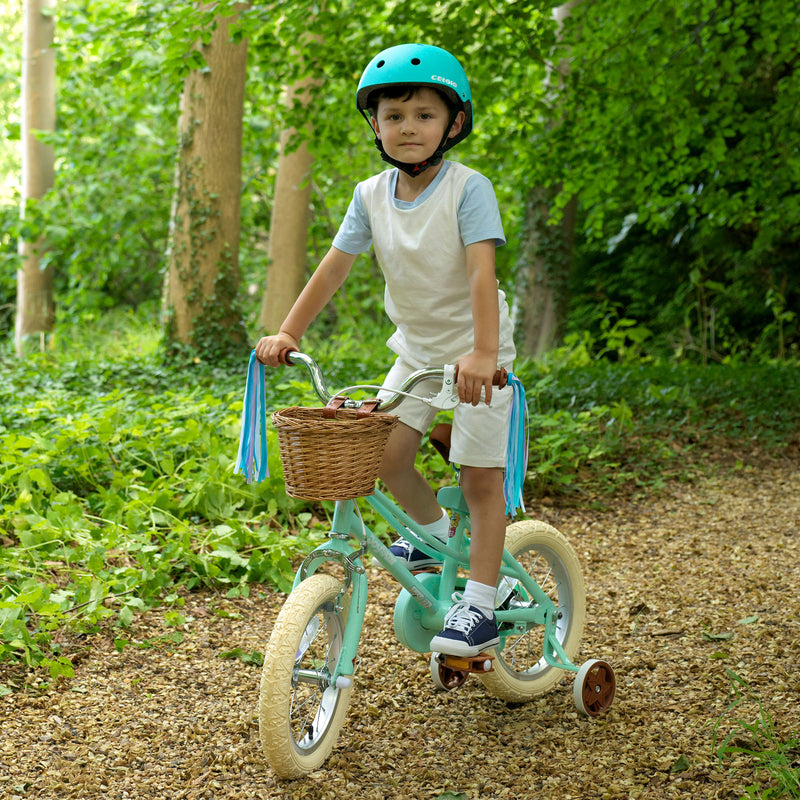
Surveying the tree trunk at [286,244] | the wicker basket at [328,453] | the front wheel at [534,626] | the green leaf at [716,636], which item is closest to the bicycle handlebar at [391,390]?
the wicker basket at [328,453]

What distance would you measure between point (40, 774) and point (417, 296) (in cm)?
159

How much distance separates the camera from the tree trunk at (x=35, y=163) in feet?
32.3

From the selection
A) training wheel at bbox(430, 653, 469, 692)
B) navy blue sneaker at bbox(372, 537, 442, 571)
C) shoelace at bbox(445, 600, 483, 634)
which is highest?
navy blue sneaker at bbox(372, 537, 442, 571)

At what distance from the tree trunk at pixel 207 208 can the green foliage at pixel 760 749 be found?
225 inches

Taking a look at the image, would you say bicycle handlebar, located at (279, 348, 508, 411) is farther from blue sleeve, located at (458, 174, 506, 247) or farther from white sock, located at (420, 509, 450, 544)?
white sock, located at (420, 509, 450, 544)

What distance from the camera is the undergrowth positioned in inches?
126

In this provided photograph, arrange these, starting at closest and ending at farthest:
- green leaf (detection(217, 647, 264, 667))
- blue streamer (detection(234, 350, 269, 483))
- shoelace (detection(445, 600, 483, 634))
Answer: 1. blue streamer (detection(234, 350, 269, 483))
2. shoelace (detection(445, 600, 483, 634))
3. green leaf (detection(217, 647, 264, 667))

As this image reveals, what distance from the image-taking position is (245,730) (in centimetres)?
247

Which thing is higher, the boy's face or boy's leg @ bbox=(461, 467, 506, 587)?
the boy's face

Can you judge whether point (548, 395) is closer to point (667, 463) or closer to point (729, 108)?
→ point (667, 463)

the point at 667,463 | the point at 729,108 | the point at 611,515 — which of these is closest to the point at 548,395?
the point at 667,463

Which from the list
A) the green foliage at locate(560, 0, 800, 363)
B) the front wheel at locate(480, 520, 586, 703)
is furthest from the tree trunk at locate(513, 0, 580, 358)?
the front wheel at locate(480, 520, 586, 703)

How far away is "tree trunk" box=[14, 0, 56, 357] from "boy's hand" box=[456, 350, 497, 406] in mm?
8799

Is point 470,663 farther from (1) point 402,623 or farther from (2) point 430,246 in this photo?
(2) point 430,246
